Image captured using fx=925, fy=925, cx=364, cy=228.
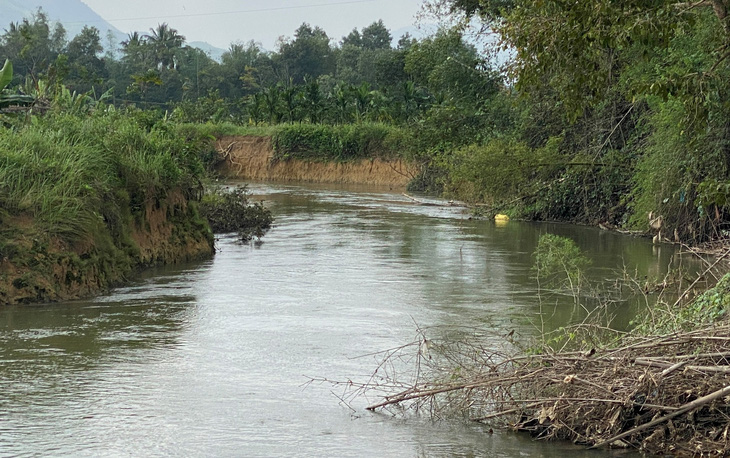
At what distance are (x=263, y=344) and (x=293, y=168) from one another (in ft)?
121

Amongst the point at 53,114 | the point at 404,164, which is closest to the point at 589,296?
the point at 53,114

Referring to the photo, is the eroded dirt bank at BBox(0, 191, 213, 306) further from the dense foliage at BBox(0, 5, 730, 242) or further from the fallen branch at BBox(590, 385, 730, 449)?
the fallen branch at BBox(590, 385, 730, 449)

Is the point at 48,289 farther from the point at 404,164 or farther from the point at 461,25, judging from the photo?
the point at 404,164

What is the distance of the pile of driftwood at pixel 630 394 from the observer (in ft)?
20.2

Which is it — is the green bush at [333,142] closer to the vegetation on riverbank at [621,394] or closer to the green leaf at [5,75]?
the green leaf at [5,75]

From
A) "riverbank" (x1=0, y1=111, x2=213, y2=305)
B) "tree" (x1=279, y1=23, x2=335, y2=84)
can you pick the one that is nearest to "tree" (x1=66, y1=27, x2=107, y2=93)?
"tree" (x1=279, y1=23, x2=335, y2=84)

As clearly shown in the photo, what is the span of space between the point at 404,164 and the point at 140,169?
2848cm

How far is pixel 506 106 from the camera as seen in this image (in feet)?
90.8

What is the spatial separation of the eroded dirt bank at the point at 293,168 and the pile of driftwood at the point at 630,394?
116ft

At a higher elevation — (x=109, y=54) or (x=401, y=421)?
(x=109, y=54)

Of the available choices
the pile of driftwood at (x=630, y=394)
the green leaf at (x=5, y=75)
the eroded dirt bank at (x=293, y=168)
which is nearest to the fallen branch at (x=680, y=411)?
the pile of driftwood at (x=630, y=394)

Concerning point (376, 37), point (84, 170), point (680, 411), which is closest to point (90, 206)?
point (84, 170)

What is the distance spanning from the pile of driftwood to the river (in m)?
0.23

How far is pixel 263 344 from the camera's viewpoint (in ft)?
33.2
